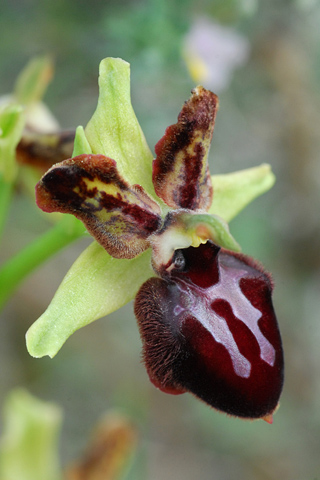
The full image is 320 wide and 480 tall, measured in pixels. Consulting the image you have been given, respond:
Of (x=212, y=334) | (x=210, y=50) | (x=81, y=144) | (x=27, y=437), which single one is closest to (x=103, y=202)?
(x=81, y=144)

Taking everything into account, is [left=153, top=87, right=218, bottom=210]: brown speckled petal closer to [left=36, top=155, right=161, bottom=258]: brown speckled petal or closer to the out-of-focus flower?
[left=36, top=155, right=161, bottom=258]: brown speckled petal

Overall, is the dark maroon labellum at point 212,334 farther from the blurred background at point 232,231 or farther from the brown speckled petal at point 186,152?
the blurred background at point 232,231

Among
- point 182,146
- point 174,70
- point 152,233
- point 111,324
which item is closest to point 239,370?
point 152,233

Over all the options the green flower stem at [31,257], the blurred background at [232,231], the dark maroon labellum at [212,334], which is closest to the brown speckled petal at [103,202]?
the dark maroon labellum at [212,334]

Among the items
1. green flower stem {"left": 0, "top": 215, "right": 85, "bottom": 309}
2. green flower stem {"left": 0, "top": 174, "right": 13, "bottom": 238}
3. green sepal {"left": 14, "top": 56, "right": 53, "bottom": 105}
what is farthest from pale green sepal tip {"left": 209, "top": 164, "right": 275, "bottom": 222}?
green sepal {"left": 14, "top": 56, "right": 53, "bottom": 105}

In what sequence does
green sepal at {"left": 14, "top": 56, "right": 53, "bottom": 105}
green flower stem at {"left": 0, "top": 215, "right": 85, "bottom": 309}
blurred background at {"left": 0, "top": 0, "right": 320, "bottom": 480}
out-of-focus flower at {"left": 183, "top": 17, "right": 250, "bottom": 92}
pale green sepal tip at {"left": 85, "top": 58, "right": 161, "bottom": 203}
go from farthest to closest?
blurred background at {"left": 0, "top": 0, "right": 320, "bottom": 480} < out-of-focus flower at {"left": 183, "top": 17, "right": 250, "bottom": 92} < green sepal at {"left": 14, "top": 56, "right": 53, "bottom": 105} < green flower stem at {"left": 0, "top": 215, "right": 85, "bottom": 309} < pale green sepal tip at {"left": 85, "top": 58, "right": 161, "bottom": 203}

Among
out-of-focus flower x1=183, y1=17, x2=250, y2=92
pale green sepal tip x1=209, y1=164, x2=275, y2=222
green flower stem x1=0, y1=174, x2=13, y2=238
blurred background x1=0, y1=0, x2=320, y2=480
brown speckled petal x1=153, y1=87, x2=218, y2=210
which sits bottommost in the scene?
blurred background x1=0, y1=0, x2=320, y2=480

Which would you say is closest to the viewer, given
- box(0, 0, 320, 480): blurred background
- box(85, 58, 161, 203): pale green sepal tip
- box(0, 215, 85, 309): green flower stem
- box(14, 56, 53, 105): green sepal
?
box(85, 58, 161, 203): pale green sepal tip

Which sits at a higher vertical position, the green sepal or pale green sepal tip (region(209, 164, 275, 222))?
the green sepal
